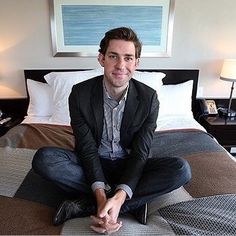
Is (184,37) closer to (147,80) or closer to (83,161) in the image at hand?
(147,80)

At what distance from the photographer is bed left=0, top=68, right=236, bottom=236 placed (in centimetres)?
106

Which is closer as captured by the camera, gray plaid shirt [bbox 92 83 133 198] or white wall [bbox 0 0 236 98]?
gray plaid shirt [bbox 92 83 133 198]

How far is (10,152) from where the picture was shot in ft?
5.45

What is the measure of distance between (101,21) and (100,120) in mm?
1465

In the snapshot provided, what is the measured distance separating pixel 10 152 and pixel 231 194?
1.37m

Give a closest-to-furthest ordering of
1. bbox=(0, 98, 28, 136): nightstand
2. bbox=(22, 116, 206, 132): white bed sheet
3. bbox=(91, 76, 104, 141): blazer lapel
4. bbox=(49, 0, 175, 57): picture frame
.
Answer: bbox=(91, 76, 104, 141): blazer lapel
bbox=(22, 116, 206, 132): white bed sheet
bbox=(49, 0, 175, 57): picture frame
bbox=(0, 98, 28, 136): nightstand

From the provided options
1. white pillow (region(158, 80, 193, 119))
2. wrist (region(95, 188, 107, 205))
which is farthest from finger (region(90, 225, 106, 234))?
white pillow (region(158, 80, 193, 119))

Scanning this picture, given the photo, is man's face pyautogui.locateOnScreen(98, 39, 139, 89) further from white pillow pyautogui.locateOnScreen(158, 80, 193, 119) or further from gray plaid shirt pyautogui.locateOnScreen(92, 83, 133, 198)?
white pillow pyautogui.locateOnScreen(158, 80, 193, 119)

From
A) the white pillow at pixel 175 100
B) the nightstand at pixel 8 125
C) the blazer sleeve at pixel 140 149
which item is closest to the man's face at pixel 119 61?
the blazer sleeve at pixel 140 149

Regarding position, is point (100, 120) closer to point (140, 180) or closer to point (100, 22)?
point (140, 180)

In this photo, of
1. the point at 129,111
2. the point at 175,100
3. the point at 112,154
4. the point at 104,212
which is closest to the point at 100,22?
the point at 175,100

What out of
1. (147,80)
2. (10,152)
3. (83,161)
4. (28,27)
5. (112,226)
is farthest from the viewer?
(28,27)

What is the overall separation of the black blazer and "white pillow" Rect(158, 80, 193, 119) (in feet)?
3.05

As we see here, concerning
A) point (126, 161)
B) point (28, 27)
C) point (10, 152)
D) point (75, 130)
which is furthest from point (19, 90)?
point (126, 161)
